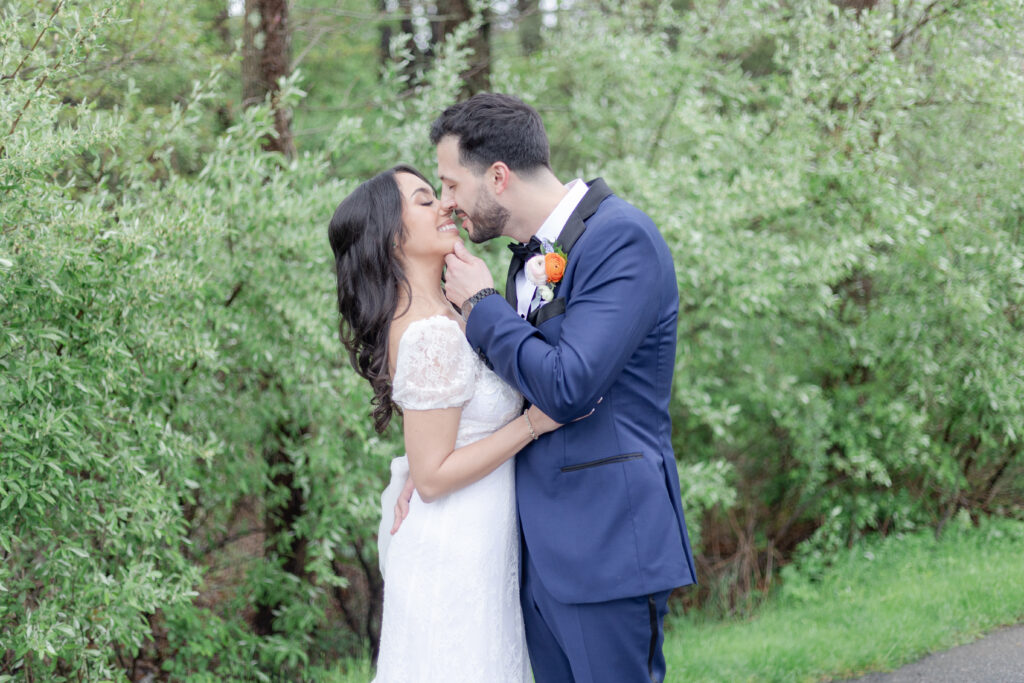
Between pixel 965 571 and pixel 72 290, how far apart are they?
487cm

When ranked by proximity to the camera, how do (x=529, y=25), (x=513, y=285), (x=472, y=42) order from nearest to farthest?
(x=513, y=285) → (x=472, y=42) → (x=529, y=25)

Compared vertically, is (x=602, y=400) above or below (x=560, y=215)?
below

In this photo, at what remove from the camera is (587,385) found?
215 centimetres

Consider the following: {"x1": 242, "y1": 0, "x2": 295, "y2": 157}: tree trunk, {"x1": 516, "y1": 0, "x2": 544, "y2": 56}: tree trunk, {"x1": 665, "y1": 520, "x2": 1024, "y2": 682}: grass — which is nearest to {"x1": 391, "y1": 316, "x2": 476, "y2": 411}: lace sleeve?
{"x1": 665, "y1": 520, "x2": 1024, "y2": 682}: grass

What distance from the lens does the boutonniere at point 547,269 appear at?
7.88 feet

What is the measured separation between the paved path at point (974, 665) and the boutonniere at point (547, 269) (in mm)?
2705

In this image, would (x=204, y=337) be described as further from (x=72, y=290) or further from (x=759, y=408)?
(x=759, y=408)

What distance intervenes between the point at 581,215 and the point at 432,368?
600mm

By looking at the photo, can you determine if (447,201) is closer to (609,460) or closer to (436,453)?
(436,453)

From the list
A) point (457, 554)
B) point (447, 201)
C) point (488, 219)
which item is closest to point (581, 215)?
point (488, 219)

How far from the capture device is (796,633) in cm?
474

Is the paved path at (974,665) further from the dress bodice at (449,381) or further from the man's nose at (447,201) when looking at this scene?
the man's nose at (447,201)

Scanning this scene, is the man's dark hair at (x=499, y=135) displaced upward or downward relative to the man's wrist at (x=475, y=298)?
upward

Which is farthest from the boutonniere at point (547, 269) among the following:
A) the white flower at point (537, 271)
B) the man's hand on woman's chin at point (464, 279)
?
the man's hand on woman's chin at point (464, 279)
